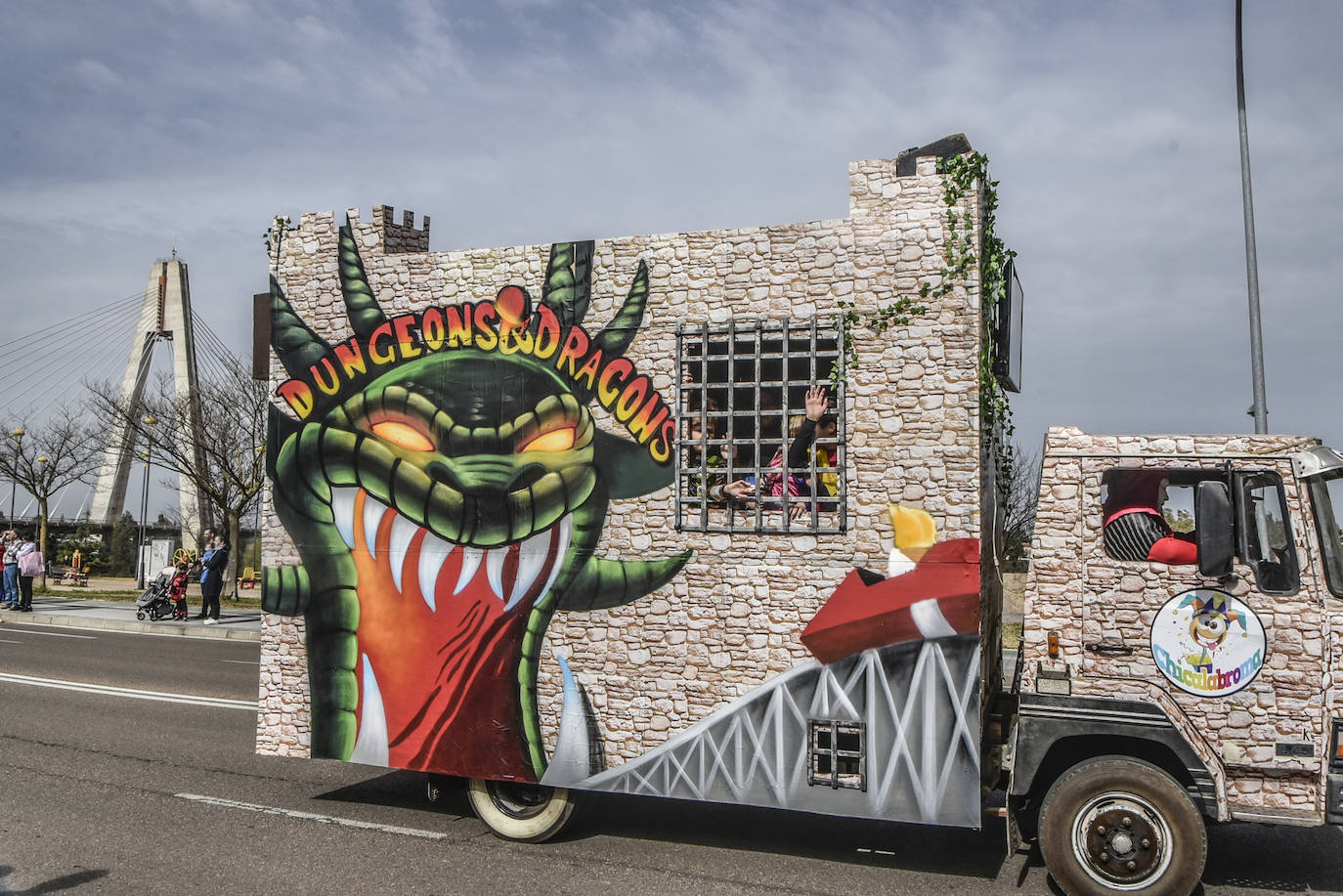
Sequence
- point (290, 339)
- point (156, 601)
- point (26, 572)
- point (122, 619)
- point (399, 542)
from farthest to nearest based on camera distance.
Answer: point (26, 572)
point (122, 619)
point (156, 601)
point (290, 339)
point (399, 542)

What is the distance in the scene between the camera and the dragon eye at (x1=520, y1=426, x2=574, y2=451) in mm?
7164

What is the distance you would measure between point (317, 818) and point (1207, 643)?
588 cm

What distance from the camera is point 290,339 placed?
802cm

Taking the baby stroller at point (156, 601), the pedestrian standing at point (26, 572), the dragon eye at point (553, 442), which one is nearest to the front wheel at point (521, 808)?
the dragon eye at point (553, 442)

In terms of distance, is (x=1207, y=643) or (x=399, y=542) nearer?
(x=1207, y=643)

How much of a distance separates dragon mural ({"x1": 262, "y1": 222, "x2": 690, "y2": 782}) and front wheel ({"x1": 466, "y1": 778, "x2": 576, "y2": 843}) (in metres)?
0.26

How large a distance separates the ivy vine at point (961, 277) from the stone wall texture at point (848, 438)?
5cm

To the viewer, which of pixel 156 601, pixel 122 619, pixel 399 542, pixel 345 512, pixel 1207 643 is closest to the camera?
pixel 1207 643

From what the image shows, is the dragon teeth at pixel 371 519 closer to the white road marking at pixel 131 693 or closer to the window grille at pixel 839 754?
the window grille at pixel 839 754

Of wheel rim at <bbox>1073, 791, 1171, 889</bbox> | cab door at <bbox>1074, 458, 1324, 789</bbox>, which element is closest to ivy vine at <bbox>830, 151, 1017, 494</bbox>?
cab door at <bbox>1074, 458, 1324, 789</bbox>

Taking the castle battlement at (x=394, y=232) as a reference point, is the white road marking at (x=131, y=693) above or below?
below

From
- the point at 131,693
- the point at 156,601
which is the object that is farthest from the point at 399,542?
the point at 156,601

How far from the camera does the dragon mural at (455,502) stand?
7.08m

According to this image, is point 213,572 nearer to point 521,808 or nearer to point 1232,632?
point 521,808
